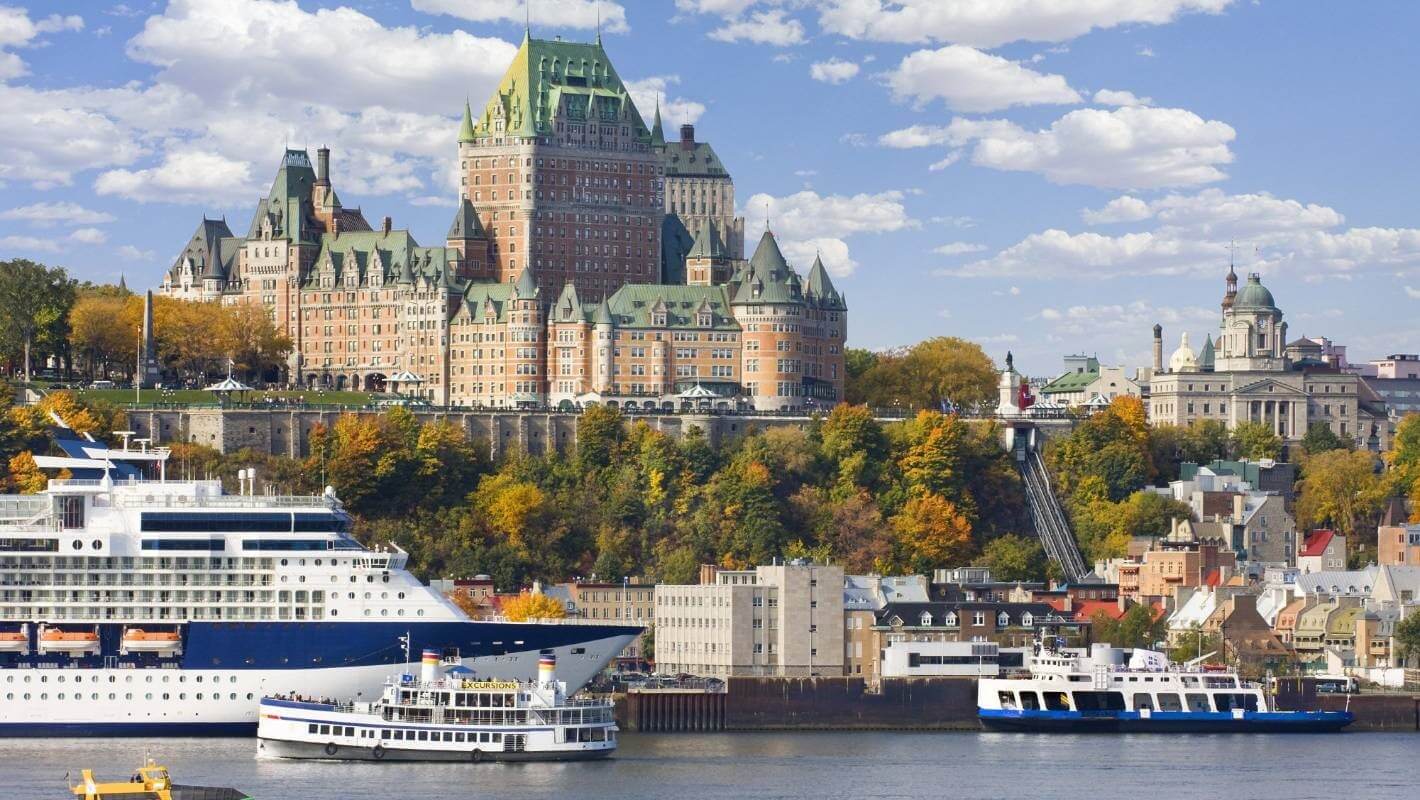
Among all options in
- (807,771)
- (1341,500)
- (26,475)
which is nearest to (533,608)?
(26,475)

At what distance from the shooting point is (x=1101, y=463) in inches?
7785

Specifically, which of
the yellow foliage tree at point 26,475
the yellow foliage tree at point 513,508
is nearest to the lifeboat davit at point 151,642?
the yellow foliage tree at point 26,475

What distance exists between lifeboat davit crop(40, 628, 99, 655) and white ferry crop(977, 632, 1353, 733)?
120 feet

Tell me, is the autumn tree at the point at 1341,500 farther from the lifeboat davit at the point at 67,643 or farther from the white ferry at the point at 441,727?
the lifeboat davit at the point at 67,643

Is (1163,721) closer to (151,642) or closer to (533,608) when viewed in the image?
(533,608)

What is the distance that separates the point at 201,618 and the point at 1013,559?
62456 millimetres

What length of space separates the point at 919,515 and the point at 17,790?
8561 centimetres

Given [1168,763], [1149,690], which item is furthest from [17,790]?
→ [1149,690]

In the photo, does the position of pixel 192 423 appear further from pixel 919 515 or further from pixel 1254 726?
pixel 1254 726

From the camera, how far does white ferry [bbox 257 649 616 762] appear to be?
4584 inches

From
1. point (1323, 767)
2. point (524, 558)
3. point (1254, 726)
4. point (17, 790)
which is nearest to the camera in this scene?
point (17, 790)

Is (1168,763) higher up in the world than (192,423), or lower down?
lower down

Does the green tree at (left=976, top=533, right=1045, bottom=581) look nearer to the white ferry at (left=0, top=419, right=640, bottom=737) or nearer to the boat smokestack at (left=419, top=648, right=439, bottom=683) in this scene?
the white ferry at (left=0, top=419, right=640, bottom=737)

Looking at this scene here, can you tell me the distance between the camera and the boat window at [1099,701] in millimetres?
137875
